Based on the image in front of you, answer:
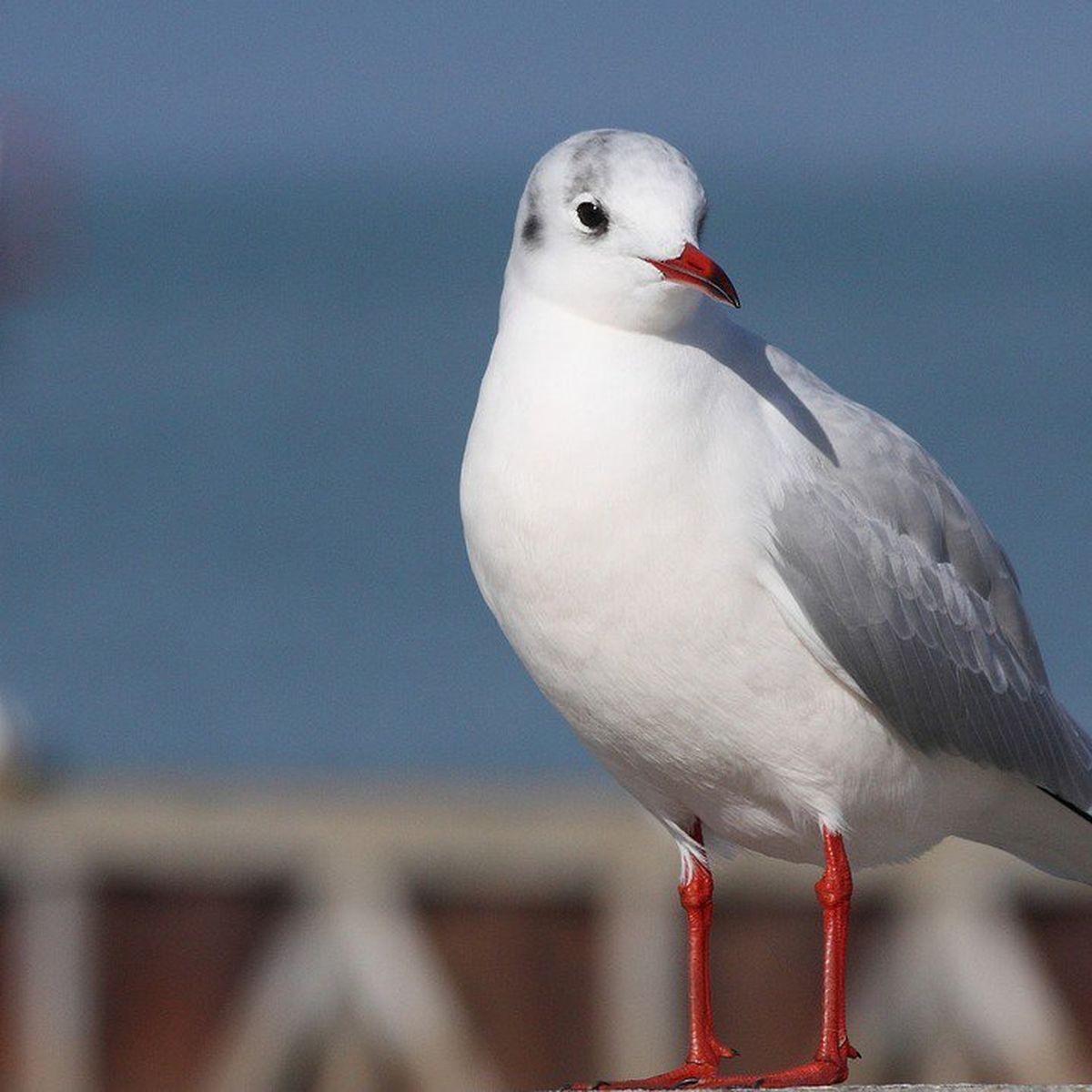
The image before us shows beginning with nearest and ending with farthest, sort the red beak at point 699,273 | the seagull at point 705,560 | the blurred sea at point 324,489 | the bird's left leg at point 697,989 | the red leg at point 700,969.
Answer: the red beak at point 699,273 < the seagull at point 705,560 < the bird's left leg at point 697,989 < the red leg at point 700,969 < the blurred sea at point 324,489

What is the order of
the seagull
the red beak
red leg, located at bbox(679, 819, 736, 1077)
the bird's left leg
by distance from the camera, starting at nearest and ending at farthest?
the red beak → the seagull → the bird's left leg → red leg, located at bbox(679, 819, 736, 1077)

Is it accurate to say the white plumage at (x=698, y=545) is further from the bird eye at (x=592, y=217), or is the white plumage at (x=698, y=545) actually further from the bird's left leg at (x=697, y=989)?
the bird's left leg at (x=697, y=989)

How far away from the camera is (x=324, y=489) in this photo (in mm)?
61969

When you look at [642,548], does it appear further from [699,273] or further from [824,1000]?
[824,1000]

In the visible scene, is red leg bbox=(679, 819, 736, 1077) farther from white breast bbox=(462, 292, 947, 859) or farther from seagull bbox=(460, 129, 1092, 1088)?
white breast bbox=(462, 292, 947, 859)

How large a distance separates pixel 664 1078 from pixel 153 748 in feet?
102

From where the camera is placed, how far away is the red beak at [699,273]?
567 centimetres

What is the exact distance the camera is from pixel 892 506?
6504 mm

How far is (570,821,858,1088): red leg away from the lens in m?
6.12

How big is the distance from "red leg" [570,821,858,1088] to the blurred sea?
12060mm

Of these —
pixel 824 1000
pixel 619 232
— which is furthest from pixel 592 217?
pixel 824 1000

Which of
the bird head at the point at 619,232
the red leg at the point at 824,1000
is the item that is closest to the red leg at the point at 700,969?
the red leg at the point at 824,1000

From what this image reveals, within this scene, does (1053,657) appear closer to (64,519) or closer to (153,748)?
(153,748)

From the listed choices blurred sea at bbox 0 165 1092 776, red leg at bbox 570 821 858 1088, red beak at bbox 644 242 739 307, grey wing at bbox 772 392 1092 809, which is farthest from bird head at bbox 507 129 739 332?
blurred sea at bbox 0 165 1092 776
